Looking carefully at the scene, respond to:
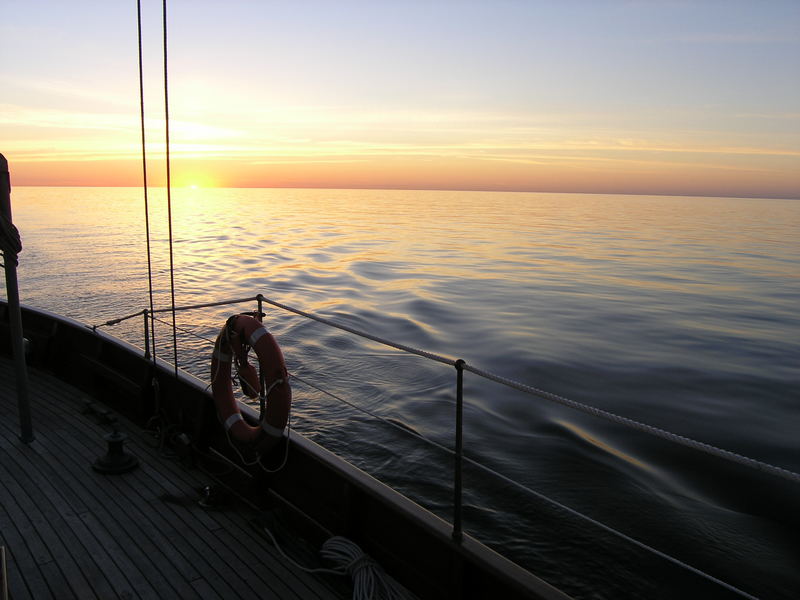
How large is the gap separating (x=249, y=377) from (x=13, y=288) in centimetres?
148

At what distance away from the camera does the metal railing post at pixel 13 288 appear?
3482mm

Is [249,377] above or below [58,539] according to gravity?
above

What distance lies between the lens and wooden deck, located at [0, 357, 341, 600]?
2434 mm

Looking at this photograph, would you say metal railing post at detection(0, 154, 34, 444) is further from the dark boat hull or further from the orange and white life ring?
the orange and white life ring

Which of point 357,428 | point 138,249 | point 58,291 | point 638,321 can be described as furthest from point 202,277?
point 357,428

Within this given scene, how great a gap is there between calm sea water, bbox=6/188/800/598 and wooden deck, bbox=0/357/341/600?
2.76 metres

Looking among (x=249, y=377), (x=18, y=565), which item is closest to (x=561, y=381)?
(x=249, y=377)

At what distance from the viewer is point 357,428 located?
292 inches

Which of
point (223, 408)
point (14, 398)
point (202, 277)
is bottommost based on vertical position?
point (202, 277)

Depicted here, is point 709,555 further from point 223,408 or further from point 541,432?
point 223,408

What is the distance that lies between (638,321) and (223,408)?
1367 centimetres

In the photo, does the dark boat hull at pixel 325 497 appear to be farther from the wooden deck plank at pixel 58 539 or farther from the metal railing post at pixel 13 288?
the wooden deck plank at pixel 58 539

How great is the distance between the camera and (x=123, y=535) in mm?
2775

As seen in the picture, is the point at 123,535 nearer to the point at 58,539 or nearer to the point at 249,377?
the point at 58,539
